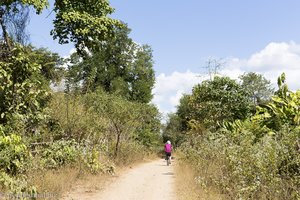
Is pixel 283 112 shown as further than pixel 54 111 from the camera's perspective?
No

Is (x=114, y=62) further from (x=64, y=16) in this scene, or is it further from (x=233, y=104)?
(x=64, y=16)

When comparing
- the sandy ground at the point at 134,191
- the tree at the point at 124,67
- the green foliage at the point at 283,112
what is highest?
the tree at the point at 124,67

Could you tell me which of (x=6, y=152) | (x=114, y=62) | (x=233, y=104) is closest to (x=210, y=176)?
(x=6, y=152)

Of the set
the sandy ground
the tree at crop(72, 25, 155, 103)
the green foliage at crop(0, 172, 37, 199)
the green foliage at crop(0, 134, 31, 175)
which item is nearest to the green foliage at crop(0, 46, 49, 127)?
the green foliage at crop(0, 134, 31, 175)

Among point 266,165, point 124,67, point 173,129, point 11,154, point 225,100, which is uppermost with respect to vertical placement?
point 124,67

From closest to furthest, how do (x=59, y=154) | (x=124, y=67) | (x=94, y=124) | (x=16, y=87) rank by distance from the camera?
(x=16, y=87), (x=59, y=154), (x=94, y=124), (x=124, y=67)

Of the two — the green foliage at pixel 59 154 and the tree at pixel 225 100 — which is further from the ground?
the tree at pixel 225 100

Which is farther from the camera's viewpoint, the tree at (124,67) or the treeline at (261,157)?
the tree at (124,67)

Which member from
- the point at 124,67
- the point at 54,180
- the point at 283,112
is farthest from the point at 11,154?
the point at 124,67

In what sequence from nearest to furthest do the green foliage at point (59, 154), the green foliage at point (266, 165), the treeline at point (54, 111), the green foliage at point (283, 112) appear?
→ the green foliage at point (266, 165) → the treeline at point (54, 111) → the green foliage at point (283, 112) → the green foliage at point (59, 154)

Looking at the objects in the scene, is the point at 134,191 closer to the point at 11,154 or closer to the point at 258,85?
the point at 11,154

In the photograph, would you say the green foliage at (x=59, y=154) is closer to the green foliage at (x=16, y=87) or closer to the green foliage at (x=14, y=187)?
the green foliage at (x=16, y=87)

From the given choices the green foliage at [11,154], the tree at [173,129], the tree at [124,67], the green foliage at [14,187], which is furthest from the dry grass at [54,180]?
the tree at [173,129]

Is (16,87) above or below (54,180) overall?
above
